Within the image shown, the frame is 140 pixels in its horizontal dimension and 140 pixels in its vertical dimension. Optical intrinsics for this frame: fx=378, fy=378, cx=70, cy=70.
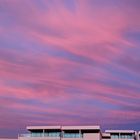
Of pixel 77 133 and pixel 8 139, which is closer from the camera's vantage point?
pixel 77 133

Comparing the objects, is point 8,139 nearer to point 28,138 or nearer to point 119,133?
point 28,138

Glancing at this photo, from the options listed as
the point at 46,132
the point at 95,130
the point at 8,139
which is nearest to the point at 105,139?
the point at 95,130

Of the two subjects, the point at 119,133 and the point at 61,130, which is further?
the point at 119,133

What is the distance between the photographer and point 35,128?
3435 inches

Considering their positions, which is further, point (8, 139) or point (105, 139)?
point (8, 139)

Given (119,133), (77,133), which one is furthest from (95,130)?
(119,133)

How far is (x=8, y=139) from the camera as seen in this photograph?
9681cm

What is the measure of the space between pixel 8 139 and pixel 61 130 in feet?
60.1

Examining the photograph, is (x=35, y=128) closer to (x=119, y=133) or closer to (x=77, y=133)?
(x=77, y=133)

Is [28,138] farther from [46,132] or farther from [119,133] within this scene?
[119,133]

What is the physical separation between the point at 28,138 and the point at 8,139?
1419 cm

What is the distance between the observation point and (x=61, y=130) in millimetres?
85500

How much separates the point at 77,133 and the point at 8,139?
→ 21.3 metres

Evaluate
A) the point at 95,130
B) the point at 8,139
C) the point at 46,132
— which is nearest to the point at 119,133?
the point at 95,130
